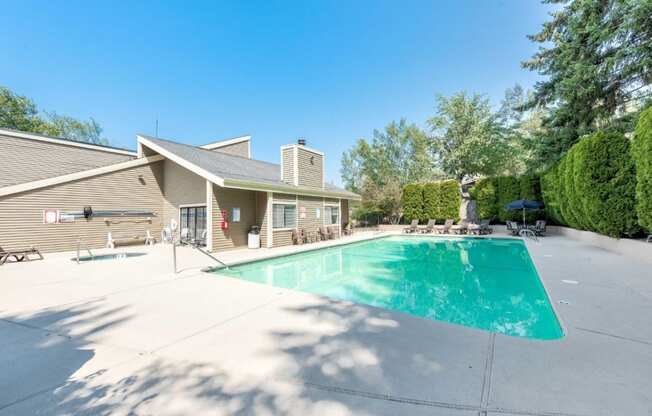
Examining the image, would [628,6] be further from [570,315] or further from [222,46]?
[222,46]

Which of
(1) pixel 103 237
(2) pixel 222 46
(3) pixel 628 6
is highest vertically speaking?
(2) pixel 222 46

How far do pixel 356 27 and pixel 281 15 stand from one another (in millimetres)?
4274

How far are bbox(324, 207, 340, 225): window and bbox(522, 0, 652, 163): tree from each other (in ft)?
37.3

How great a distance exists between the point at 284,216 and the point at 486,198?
1429cm

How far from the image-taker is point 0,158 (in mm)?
11156

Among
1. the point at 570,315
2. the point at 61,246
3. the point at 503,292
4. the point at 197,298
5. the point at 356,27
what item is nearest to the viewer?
the point at 570,315

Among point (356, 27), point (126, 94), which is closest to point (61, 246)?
point (356, 27)

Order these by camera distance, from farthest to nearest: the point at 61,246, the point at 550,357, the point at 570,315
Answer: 1. the point at 61,246
2. the point at 570,315
3. the point at 550,357

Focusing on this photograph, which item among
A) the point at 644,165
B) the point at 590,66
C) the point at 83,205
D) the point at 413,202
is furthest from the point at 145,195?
the point at 590,66

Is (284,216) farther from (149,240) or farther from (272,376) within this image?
(272,376)

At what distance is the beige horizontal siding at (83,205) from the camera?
31.8 ft

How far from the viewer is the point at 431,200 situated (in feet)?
70.1

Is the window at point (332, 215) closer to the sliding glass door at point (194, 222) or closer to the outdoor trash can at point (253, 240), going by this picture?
the outdoor trash can at point (253, 240)

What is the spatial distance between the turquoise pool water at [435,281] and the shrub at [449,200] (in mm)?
7818
